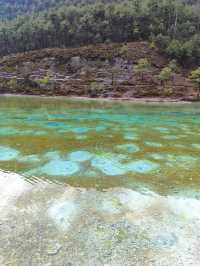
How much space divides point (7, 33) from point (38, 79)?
40.5 meters

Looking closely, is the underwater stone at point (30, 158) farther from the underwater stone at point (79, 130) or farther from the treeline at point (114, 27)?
the treeline at point (114, 27)

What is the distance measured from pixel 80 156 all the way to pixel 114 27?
62.4 metres

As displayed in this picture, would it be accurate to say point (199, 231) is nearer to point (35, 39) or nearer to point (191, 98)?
point (191, 98)

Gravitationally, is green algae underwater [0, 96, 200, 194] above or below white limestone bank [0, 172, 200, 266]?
below

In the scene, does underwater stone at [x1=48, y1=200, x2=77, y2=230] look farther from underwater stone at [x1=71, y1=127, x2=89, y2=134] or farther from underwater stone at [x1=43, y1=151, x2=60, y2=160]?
underwater stone at [x1=71, y1=127, x2=89, y2=134]

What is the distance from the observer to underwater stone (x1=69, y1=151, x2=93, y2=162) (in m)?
11.8

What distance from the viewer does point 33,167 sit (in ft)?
34.9

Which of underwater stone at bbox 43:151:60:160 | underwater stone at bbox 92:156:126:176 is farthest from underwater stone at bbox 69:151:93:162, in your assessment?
underwater stone at bbox 43:151:60:160

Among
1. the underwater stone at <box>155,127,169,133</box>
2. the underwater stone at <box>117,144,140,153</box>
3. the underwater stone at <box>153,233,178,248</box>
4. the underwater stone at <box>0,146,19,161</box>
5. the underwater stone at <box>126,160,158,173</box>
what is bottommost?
the underwater stone at <box>155,127,169,133</box>

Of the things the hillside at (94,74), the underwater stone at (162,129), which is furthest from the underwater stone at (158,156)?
the hillside at (94,74)

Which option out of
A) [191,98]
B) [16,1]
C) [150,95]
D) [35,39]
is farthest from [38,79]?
[16,1]

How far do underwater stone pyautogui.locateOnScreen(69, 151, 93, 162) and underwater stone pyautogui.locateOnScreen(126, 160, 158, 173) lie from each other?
200 cm

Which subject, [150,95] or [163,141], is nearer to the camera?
[163,141]

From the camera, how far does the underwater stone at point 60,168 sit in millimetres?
10047
